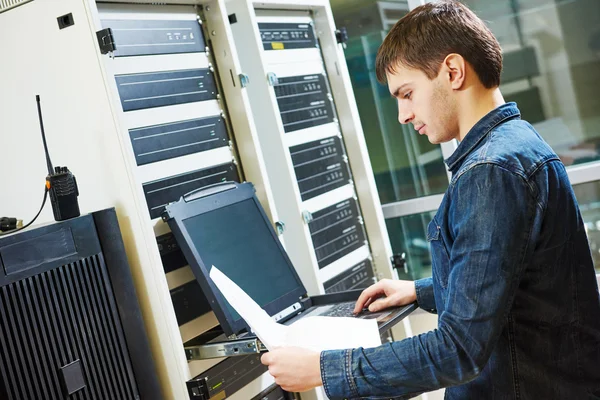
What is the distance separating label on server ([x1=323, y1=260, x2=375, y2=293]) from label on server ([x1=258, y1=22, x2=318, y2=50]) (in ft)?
2.97

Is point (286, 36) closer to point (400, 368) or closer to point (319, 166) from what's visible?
point (319, 166)

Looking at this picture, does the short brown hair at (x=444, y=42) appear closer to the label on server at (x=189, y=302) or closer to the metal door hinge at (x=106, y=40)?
the metal door hinge at (x=106, y=40)

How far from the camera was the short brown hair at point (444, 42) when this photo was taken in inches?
54.2

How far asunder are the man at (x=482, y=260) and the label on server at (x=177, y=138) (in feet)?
2.57

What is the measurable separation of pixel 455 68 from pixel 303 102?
1527 mm

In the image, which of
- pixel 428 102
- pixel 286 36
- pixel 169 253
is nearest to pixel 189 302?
pixel 169 253

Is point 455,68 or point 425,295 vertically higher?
point 455,68

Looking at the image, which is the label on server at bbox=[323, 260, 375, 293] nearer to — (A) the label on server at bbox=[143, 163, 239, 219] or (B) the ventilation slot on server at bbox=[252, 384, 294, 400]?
(B) the ventilation slot on server at bbox=[252, 384, 294, 400]

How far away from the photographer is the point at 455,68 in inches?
53.8

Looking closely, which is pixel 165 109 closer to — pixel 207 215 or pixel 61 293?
pixel 207 215

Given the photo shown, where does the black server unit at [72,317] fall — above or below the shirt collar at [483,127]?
below

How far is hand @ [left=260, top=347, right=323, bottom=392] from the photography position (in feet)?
4.57

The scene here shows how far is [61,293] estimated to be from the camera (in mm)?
1743

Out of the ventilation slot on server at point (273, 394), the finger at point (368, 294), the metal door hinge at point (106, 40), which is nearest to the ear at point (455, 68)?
the finger at point (368, 294)
